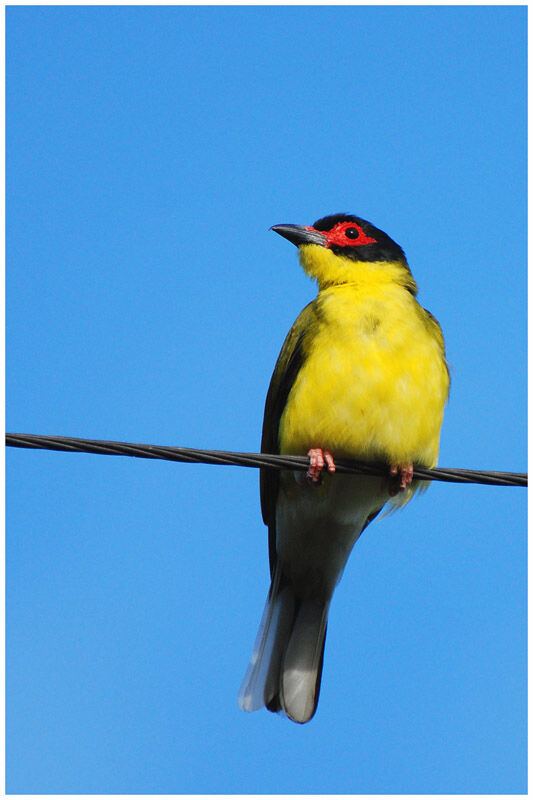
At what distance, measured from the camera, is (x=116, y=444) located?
4293 millimetres

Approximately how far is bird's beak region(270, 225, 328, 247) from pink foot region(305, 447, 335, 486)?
202 cm

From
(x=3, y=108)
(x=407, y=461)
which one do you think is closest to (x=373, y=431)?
(x=407, y=461)

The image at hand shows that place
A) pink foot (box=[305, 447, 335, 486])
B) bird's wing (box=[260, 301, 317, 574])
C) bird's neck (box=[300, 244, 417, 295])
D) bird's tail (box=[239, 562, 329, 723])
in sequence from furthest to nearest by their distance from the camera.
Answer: bird's tail (box=[239, 562, 329, 723]), bird's neck (box=[300, 244, 417, 295]), bird's wing (box=[260, 301, 317, 574]), pink foot (box=[305, 447, 335, 486])

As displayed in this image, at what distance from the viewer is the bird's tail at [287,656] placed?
697cm

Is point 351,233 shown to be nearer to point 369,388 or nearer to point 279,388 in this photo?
point 279,388

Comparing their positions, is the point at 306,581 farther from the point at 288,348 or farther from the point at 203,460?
the point at 203,460

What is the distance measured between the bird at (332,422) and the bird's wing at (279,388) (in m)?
0.01

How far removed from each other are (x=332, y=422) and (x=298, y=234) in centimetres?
204

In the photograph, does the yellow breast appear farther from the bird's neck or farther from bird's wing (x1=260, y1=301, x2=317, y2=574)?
the bird's neck

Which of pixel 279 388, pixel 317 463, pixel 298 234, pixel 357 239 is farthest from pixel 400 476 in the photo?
pixel 298 234

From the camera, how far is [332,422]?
589cm

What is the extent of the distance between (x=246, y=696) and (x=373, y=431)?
2416mm

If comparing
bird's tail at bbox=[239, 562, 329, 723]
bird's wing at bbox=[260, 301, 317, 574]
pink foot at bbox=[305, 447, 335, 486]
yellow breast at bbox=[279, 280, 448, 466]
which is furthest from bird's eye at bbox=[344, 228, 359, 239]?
→ bird's tail at bbox=[239, 562, 329, 723]

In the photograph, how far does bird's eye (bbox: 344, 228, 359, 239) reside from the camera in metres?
7.21
